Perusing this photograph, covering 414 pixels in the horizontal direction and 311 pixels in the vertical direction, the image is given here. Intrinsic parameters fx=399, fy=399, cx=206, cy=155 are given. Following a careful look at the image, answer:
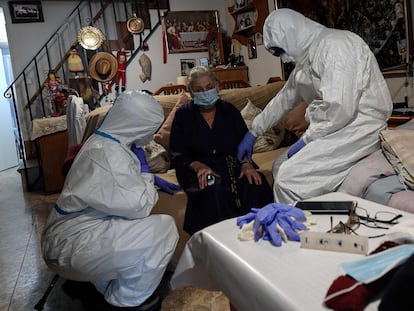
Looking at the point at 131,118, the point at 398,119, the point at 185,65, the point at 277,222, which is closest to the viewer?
the point at 277,222

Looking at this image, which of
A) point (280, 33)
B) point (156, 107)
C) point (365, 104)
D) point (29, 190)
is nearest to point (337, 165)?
point (365, 104)

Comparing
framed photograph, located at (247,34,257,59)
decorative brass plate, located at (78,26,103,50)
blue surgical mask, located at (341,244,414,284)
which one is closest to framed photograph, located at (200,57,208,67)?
framed photograph, located at (247,34,257,59)

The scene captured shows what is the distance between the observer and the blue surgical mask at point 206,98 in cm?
232

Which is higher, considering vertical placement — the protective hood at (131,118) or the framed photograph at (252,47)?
the framed photograph at (252,47)

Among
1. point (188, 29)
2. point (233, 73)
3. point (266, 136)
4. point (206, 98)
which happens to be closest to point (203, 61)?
point (188, 29)

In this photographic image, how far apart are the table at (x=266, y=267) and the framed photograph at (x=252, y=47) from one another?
3790 mm

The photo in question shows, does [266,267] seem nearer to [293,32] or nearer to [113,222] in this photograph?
[113,222]

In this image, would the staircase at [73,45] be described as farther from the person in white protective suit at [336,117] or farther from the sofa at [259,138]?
the person in white protective suit at [336,117]

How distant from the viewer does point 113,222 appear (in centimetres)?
173

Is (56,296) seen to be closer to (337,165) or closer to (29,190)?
(337,165)

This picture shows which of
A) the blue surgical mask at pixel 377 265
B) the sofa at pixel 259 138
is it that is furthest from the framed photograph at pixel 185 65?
the blue surgical mask at pixel 377 265

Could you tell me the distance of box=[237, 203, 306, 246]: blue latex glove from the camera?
107 centimetres

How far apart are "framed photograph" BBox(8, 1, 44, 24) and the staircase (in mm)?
314

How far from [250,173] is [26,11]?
14.7 ft
